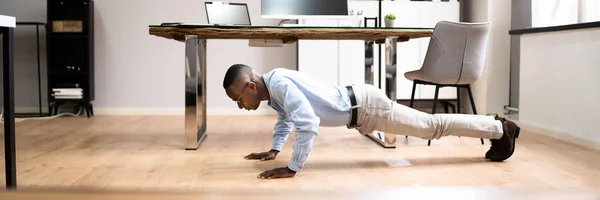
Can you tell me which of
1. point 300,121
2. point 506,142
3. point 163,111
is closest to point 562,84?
point 506,142

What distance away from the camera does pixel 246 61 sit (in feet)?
18.0

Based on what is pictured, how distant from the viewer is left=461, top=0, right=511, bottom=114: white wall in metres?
4.79

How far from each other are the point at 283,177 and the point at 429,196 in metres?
1.98

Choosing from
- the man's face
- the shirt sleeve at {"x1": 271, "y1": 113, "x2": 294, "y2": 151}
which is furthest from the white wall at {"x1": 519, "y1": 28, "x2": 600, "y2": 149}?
the man's face

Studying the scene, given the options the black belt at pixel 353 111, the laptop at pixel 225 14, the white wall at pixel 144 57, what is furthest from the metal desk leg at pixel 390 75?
the white wall at pixel 144 57

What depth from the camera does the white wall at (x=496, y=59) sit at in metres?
4.79

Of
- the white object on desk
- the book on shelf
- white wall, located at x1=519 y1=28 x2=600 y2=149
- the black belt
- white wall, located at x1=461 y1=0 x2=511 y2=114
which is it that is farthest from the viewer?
the book on shelf

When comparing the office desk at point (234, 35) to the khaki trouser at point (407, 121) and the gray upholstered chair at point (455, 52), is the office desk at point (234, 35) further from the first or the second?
the khaki trouser at point (407, 121)

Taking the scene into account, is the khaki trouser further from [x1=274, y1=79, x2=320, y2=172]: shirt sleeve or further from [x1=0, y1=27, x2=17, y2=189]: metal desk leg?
[x1=0, y1=27, x2=17, y2=189]: metal desk leg

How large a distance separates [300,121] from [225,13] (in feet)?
4.76

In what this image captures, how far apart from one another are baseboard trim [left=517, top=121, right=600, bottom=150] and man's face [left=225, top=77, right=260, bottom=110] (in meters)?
1.93

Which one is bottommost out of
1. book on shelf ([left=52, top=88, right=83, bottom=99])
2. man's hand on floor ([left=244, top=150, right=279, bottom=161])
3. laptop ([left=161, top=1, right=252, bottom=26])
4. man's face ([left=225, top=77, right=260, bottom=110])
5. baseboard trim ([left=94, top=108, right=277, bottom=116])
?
man's hand on floor ([left=244, top=150, right=279, bottom=161])

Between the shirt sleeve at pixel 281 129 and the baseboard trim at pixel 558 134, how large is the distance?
5.52 feet

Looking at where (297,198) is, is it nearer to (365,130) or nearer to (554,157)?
(365,130)
